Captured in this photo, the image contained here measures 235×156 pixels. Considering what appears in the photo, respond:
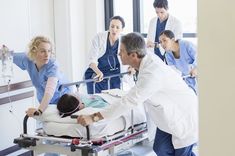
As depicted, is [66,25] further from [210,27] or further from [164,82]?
[210,27]

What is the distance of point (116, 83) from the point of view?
13.0ft

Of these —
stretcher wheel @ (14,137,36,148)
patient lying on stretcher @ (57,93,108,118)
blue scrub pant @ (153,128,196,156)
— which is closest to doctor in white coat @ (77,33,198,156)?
blue scrub pant @ (153,128,196,156)

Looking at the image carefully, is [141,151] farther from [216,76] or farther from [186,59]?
[216,76]

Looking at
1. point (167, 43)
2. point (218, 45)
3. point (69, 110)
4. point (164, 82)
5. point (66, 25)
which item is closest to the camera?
point (218, 45)

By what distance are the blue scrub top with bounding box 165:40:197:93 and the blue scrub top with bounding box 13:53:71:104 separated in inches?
41.8

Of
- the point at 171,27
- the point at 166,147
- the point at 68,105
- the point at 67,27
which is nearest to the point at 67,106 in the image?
the point at 68,105

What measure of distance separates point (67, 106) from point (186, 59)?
4.59ft

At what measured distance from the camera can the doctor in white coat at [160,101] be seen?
7.36 feet

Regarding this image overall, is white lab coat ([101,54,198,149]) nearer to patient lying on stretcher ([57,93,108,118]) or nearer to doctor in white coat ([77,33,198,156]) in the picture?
doctor in white coat ([77,33,198,156])

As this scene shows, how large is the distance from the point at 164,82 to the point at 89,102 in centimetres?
70

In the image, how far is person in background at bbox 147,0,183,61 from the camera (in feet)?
12.9

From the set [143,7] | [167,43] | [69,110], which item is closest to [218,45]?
[69,110]

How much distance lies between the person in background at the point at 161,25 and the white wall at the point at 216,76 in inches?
119

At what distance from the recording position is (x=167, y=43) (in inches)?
134
